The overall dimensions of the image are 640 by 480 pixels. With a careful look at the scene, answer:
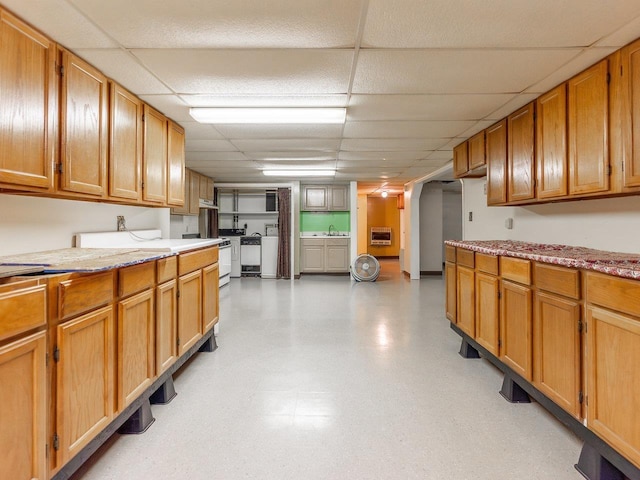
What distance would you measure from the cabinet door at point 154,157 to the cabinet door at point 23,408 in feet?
5.39

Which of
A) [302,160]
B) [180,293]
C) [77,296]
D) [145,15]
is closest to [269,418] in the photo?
[180,293]

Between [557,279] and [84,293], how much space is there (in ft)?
7.62

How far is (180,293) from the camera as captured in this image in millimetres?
2504

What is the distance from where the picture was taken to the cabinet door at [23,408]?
1144 mm

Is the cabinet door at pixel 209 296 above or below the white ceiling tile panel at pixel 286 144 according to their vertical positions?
below

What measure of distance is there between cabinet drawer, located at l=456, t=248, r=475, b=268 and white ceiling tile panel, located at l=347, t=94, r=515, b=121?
117cm

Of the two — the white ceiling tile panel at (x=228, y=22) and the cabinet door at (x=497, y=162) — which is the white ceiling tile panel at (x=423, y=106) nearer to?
the cabinet door at (x=497, y=162)

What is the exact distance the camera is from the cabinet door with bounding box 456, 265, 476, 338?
116 inches

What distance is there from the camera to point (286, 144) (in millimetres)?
3992

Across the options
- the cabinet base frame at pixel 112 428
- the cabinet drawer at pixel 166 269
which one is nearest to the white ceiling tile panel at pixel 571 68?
the cabinet drawer at pixel 166 269

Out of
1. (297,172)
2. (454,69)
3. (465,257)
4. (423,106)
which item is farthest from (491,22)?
(297,172)

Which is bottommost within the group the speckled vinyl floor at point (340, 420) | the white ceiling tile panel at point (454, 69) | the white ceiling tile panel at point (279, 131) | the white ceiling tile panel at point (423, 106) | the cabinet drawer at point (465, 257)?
the speckled vinyl floor at point (340, 420)

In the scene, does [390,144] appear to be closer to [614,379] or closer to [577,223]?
[577,223]

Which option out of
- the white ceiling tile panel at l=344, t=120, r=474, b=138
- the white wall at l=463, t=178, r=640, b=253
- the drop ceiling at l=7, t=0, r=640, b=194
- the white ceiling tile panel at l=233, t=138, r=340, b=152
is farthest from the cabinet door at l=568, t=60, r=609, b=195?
the white ceiling tile panel at l=233, t=138, r=340, b=152
